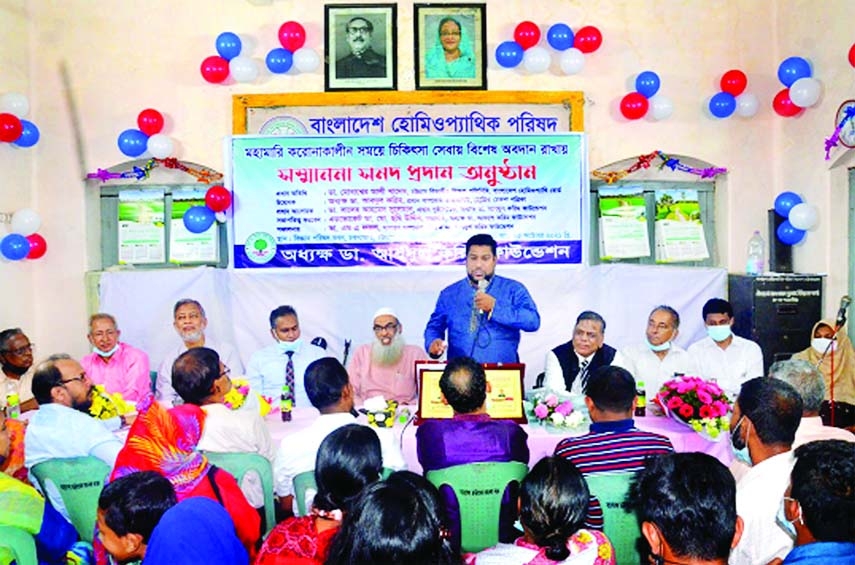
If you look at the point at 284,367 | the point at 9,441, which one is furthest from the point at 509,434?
the point at 284,367

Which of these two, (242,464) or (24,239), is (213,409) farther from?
(24,239)

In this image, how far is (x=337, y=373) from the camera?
336 cm

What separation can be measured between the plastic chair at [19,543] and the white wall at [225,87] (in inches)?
175

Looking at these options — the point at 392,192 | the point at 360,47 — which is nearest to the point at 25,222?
the point at 392,192

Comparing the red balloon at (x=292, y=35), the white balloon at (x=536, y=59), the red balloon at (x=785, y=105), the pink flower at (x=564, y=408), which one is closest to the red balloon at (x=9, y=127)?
the red balloon at (x=292, y=35)

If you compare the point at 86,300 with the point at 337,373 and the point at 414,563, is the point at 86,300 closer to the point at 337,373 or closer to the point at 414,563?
the point at 337,373

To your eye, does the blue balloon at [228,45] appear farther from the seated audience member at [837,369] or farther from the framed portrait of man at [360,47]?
the seated audience member at [837,369]

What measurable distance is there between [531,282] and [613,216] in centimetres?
93

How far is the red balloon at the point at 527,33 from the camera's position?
20.4 ft

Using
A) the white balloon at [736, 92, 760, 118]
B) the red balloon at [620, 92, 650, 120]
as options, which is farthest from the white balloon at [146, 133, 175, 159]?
the white balloon at [736, 92, 760, 118]

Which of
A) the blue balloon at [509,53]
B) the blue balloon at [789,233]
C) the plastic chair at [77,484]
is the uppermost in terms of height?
the blue balloon at [509,53]

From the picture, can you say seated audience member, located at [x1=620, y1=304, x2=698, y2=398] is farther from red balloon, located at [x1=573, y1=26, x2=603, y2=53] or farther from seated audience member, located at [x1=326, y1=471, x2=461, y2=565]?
seated audience member, located at [x1=326, y1=471, x2=461, y2=565]

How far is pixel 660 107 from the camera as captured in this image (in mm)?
6336

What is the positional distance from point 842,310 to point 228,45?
5127 millimetres
